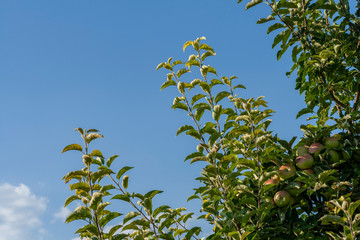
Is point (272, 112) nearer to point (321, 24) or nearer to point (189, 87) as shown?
point (189, 87)

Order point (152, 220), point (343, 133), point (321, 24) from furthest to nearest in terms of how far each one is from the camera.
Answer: point (321, 24)
point (343, 133)
point (152, 220)

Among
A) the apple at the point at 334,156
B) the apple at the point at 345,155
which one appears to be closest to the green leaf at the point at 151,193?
the apple at the point at 334,156

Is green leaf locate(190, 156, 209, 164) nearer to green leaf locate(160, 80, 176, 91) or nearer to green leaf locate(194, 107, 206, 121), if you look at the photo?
green leaf locate(194, 107, 206, 121)

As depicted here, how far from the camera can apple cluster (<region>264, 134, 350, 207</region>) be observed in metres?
3.97

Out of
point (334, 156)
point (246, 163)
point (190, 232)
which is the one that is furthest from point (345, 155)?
point (190, 232)

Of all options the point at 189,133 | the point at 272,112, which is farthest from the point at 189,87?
the point at 272,112

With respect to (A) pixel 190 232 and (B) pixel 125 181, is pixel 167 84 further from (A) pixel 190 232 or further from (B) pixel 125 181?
(A) pixel 190 232

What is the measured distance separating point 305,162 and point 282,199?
502 millimetres

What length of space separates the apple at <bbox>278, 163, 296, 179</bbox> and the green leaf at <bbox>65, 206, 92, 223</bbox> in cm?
197

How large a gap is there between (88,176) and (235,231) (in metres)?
1.48

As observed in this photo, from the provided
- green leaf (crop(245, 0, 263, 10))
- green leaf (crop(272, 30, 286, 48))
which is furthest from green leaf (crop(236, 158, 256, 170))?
green leaf (crop(245, 0, 263, 10))

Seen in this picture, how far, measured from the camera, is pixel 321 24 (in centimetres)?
542

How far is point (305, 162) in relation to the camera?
4.14 meters

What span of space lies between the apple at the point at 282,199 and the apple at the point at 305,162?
36cm
